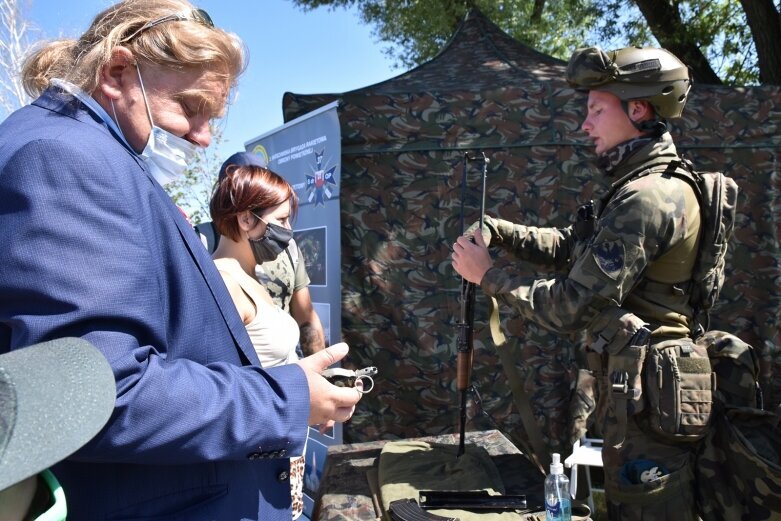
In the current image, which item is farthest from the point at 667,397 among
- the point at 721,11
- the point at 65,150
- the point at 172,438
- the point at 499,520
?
the point at 721,11

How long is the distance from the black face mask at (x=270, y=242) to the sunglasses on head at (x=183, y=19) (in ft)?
4.32

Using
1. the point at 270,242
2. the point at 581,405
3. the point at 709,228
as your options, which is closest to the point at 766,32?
the point at 581,405

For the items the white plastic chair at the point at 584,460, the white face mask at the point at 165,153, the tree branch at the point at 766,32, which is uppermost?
the tree branch at the point at 766,32

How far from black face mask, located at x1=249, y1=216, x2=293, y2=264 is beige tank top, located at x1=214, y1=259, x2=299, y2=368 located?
0.18 meters

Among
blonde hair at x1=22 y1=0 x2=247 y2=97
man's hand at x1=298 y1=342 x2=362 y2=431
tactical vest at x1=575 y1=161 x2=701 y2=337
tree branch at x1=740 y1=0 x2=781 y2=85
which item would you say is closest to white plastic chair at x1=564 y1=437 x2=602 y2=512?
tactical vest at x1=575 y1=161 x2=701 y2=337

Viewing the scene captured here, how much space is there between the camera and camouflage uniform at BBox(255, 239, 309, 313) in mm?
3781

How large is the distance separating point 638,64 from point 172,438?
2327mm

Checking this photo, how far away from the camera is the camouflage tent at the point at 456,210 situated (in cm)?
439

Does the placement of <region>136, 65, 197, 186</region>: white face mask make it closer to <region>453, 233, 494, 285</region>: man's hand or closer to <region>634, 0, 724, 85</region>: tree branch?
<region>453, 233, 494, 285</region>: man's hand

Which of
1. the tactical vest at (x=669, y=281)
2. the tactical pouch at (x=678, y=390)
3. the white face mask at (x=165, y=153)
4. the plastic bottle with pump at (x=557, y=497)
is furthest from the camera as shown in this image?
the tactical vest at (x=669, y=281)

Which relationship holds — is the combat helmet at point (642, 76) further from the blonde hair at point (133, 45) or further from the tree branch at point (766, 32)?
the tree branch at point (766, 32)

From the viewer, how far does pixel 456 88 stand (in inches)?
175

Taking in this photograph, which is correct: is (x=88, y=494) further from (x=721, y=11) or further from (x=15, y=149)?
(x=721, y=11)

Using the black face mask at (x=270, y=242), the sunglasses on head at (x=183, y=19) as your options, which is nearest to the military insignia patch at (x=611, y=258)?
the black face mask at (x=270, y=242)
